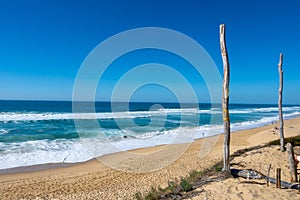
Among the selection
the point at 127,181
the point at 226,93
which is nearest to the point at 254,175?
the point at 226,93

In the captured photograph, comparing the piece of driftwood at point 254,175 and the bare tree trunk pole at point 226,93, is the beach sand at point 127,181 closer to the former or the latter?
the piece of driftwood at point 254,175

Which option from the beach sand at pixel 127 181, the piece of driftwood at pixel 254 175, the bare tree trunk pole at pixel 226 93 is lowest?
the beach sand at pixel 127 181

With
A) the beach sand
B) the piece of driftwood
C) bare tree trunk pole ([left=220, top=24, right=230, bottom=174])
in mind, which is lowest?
the beach sand

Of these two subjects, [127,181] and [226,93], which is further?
[127,181]

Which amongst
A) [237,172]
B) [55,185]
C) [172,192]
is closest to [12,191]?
[55,185]

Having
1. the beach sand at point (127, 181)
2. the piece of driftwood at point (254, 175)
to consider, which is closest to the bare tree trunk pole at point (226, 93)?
the piece of driftwood at point (254, 175)

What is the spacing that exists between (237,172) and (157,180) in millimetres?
2751

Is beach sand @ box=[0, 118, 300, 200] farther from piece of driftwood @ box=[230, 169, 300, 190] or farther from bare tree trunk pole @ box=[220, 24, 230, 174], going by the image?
bare tree trunk pole @ box=[220, 24, 230, 174]

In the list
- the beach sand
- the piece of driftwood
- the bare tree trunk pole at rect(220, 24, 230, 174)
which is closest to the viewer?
the beach sand

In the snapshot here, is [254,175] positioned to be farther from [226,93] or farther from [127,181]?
[127,181]

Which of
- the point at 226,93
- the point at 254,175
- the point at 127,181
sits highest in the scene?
the point at 226,93

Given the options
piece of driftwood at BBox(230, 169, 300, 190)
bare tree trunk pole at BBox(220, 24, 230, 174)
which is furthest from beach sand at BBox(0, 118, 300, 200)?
bare tree trunk pole at BBox(220, 24, 230, 174)

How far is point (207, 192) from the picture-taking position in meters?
5.13

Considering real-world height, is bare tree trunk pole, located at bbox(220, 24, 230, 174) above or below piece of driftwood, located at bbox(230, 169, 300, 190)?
above
